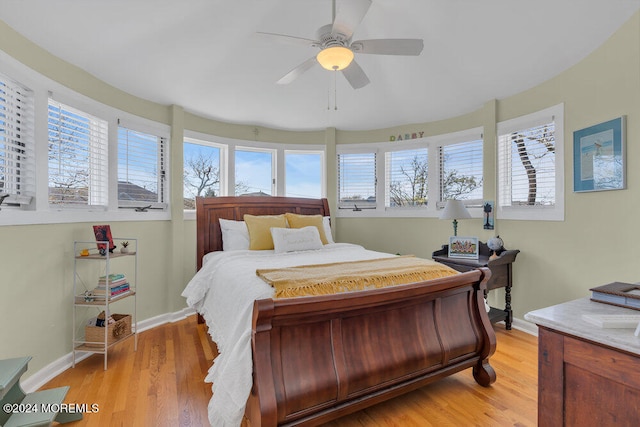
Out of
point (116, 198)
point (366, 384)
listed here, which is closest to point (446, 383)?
point (366, 384)

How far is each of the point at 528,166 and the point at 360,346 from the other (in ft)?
8.67

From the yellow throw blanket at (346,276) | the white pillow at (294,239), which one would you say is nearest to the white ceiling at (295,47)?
the white pillow at (294,239)

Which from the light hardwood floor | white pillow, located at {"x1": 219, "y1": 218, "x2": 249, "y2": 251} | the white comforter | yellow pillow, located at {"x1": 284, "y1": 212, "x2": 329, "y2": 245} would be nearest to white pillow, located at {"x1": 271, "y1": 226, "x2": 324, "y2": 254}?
the white comforter

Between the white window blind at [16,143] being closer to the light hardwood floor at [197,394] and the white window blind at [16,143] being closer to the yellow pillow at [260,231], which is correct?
the light hardwood floor at [197,394]

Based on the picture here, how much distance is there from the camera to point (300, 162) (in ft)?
14.8

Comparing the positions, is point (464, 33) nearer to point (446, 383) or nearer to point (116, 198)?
point (446, 383)

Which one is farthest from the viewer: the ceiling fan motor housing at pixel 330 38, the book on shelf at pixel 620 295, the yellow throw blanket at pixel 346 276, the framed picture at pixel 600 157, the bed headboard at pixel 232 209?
the bed headboard at pixel 232 209

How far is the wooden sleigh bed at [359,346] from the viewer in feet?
4.75

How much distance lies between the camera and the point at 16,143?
6.77 ft

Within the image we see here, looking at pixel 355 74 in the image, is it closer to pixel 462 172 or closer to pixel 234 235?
pixel 234 235

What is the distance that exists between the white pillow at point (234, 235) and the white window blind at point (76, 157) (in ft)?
3.78

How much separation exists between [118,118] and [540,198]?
4.16 meters

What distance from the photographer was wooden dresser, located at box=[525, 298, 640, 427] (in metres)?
0.77

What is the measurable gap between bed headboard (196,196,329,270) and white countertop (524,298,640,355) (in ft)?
10.4
